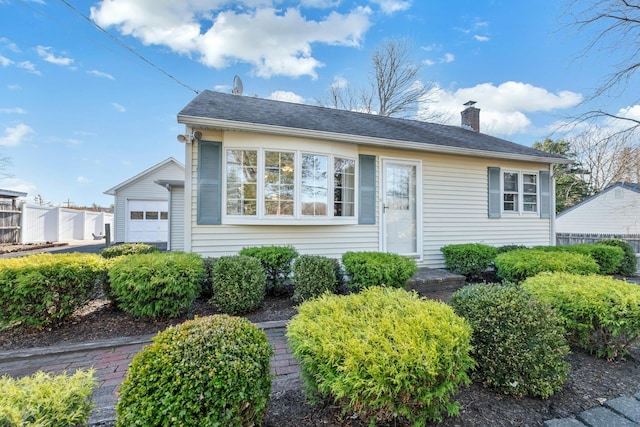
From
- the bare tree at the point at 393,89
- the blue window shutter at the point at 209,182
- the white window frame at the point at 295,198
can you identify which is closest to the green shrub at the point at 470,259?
the white window frame at the point at 295,198

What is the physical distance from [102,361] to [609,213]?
25178mm

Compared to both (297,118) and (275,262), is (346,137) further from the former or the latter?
(275,262)

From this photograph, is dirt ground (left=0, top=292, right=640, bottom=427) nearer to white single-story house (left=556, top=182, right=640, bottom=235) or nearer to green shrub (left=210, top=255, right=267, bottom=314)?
green shrub (left=210, top=255, right=267, bottom=314)

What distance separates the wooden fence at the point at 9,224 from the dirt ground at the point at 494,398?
1640 centimetres

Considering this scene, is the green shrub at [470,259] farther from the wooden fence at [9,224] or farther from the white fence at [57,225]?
the wooden fence at [9,224]

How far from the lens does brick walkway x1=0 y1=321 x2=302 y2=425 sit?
2.35 m

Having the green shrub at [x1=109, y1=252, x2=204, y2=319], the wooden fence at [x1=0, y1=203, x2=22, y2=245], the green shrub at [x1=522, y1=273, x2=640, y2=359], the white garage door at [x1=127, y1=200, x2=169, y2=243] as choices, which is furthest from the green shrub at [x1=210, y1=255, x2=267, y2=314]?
the wooden fence at [x1=0, y1=203, x2=22, y2=245]

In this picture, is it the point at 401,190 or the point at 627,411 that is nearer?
the point at 627,411

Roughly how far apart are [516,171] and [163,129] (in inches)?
477

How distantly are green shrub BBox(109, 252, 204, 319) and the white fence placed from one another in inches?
589

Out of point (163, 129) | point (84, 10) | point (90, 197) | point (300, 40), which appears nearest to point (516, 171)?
point (300, 40)

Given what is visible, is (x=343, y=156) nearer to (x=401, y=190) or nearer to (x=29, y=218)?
(x=401, y=190)

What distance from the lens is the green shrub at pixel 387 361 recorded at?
4.88ft

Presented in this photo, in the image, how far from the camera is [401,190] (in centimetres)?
672
